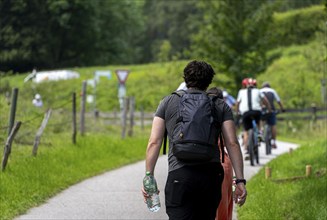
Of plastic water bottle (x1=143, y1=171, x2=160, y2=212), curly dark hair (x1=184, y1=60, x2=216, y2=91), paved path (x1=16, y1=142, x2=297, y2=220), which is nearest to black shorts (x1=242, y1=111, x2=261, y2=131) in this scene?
paved path (x1=16, y1=142, x2=297, y2=220)

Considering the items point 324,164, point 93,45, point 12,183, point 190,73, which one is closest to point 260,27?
point 324,164

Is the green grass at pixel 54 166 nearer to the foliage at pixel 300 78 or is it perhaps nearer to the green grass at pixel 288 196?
the green grass at pixel 288 196

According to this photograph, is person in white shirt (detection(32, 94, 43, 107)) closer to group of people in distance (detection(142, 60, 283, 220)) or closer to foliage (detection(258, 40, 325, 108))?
foliage (detection(258, 40, 325, 108))

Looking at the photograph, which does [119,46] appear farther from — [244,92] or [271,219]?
[271,219]

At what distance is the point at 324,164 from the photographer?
12.9 meters

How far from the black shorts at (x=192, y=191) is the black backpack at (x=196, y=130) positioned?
0.10 m

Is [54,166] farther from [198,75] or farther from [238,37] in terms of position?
[238,37]

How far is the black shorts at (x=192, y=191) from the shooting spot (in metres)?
4.97

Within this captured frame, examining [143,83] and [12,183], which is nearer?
[12,183]

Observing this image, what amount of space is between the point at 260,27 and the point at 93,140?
17.0 metres

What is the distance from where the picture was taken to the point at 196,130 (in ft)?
16.2

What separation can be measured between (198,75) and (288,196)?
4800 mm

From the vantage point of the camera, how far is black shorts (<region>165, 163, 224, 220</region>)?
196 inches

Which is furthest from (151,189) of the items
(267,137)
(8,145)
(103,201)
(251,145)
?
(267,137)
